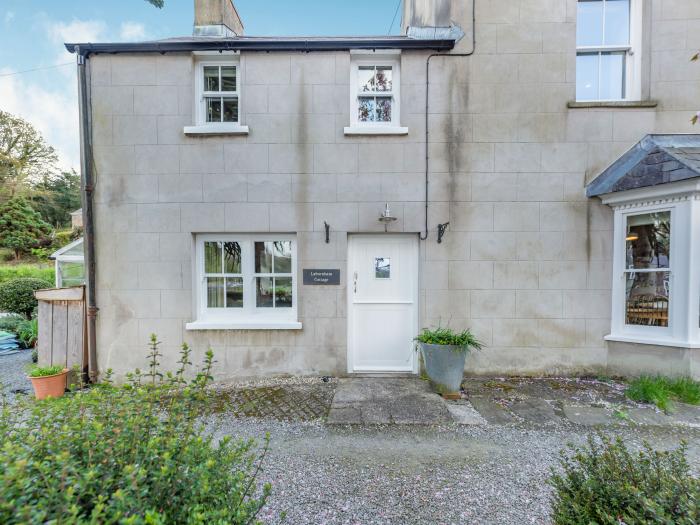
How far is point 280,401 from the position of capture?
4215mm

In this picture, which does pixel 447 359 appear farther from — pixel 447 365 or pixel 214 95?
pixel 214 95

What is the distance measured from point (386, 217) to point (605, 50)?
4.54 m

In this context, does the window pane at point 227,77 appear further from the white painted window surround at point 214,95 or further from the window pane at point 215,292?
the window pane at point 215,292

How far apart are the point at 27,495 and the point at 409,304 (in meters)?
4.52

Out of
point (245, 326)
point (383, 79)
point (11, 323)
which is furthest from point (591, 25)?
point (11, 323)

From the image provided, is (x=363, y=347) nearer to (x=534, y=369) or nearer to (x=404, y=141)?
(x=534, y=369)

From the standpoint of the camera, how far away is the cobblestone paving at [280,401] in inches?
→ 153

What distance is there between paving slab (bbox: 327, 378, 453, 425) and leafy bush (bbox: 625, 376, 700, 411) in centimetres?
263

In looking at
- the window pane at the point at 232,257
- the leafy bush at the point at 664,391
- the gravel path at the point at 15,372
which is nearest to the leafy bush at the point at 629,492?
the leafy bush at the point at 664,391

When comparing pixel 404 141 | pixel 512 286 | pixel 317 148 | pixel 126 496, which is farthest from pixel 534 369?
pixel 126 496

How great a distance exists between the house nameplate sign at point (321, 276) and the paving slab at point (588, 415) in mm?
3451

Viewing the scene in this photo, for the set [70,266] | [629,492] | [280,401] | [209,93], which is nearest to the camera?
[629,492]

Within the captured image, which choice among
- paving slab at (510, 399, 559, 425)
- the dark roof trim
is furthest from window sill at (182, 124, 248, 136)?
paving slab at (510, 399, 559, 425)

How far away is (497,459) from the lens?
302 cm
